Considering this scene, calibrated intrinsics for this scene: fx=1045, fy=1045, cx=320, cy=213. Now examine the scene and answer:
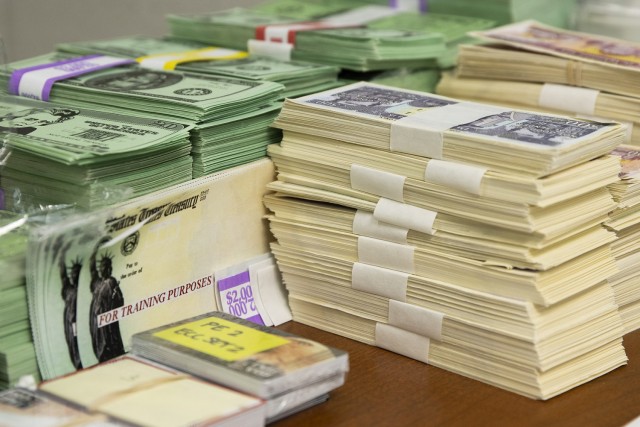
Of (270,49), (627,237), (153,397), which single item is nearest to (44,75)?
(270,49)

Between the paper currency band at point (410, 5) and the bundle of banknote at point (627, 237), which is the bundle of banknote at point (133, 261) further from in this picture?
the paper currency band at point (410, 5)

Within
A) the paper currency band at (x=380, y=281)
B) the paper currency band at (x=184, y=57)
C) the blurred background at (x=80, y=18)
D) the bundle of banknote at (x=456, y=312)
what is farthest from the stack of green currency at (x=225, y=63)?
the blurred background at (x=80, y=18)

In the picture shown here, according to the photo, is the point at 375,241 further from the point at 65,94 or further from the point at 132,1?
the point at 132,1

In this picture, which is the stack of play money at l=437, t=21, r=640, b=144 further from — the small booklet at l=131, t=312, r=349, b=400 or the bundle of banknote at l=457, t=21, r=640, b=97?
the small booklet at l=131, t=312, r=349, b=400

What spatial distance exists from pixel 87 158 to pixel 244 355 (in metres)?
0.35

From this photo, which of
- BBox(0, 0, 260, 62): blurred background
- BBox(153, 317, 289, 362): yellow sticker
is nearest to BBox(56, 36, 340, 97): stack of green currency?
BBox(153, 317, 289, 362): yellow sticker

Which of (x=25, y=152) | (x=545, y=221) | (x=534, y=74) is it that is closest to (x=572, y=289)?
(x=545, y=221)

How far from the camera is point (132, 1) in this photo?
296 cm

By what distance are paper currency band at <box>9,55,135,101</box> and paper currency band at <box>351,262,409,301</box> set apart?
2.05 ft

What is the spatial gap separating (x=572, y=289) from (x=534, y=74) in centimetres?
64

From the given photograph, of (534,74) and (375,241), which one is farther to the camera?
(534,74)

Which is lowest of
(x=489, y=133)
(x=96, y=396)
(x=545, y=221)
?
(x=96, y=396)

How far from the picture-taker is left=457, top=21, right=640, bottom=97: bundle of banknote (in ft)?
6.16

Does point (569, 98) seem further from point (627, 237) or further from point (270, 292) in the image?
Result: point (270, 292)
